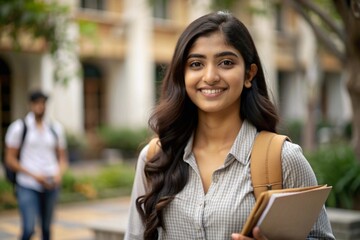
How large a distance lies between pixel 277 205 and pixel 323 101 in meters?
35.9

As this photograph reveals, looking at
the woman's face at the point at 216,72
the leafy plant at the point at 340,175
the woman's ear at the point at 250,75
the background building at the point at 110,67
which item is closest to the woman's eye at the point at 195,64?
the woman's face at the point at 216,72

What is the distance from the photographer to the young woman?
2.45m

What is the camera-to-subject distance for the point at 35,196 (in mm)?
6902

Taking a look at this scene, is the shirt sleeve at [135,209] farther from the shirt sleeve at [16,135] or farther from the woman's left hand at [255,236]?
the shirt sleeve at [16,135]

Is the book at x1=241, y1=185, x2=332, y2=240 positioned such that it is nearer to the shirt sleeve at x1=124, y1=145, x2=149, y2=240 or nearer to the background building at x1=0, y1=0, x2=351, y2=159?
the shirt sleeve at x1=124, y1=145, x2=149, y2=240

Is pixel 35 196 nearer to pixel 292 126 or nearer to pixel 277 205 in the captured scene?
pixel 277 205

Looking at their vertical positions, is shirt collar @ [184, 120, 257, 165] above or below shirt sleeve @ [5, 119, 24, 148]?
above

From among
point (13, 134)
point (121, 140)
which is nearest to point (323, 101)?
point (121, 140)

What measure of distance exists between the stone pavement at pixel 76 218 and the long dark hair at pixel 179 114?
437 centimetres

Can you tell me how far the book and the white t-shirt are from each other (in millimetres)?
4954

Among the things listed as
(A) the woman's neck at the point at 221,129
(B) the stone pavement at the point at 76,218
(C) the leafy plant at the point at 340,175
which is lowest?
(B) the stone pavement at the point at 76,218

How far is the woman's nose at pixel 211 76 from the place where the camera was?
8.20 feet

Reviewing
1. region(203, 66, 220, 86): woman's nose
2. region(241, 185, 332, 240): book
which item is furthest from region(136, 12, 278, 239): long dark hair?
region(241, 185, 332, 240): book

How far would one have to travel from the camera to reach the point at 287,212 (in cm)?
226
